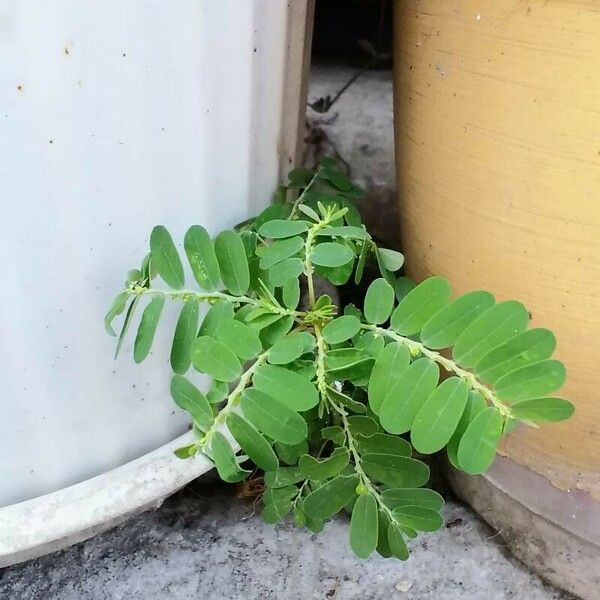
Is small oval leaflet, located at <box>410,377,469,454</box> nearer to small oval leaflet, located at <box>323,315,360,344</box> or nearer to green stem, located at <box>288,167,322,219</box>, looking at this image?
small oval leaflet, located at <box>323,315,360,344</box>

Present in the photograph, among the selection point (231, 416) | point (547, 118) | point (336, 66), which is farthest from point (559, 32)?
point (336, 66)

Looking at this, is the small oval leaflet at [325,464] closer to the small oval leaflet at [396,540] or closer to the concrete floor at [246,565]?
the small oval leaflet at [396,540]

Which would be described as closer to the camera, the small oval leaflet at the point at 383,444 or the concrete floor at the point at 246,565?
the small oval leaflet at the point at 383,444

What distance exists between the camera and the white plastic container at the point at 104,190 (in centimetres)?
47

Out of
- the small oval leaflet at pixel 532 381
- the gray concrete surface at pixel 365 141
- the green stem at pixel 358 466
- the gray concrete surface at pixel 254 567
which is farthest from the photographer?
the gray concrete surface at pixel 365 141

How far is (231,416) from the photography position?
50 centimetres

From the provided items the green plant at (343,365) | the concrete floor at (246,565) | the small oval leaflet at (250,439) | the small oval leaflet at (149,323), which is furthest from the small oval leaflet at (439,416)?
the concrete floor at (246,565)

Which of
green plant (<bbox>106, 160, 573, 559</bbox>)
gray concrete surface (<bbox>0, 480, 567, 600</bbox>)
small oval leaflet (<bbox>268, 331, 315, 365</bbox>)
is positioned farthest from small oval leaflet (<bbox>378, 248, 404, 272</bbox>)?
gray concrete surface (<bbox>0, 480, 567, 600</bbox>)

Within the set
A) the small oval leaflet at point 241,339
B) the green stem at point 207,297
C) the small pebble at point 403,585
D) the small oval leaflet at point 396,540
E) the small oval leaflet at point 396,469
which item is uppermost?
the green stem at point 207,297

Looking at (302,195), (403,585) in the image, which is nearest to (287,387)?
(302,195)

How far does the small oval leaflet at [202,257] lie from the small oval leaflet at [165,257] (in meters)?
0.01

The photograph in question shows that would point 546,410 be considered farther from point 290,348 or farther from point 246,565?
point 246,565

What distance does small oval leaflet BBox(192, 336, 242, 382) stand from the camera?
0.50m

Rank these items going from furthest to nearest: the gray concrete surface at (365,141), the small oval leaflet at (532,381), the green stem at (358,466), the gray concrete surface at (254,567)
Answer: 1. the gray concrete surface at (365,141)
2. the gray concrete surface at (254,567)
3. the green stem at (358,466)
4. the small oval leaflet at (532,381)
